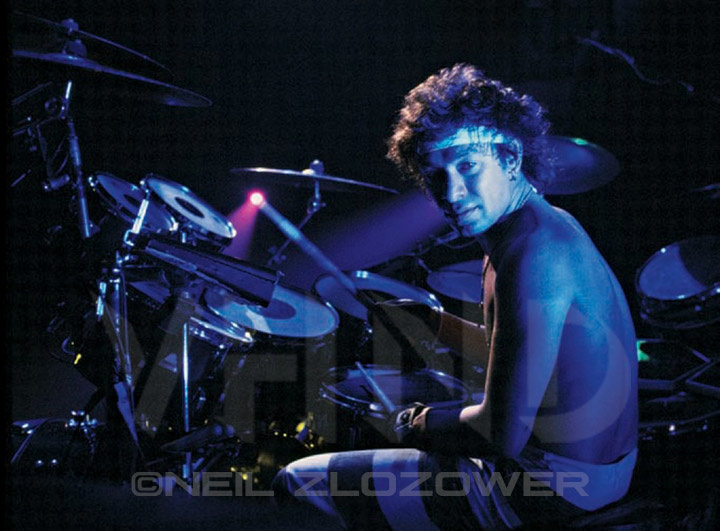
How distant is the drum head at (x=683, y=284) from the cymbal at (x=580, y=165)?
0.57 meters

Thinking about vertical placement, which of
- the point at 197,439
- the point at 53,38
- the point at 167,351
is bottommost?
the point at 197,439

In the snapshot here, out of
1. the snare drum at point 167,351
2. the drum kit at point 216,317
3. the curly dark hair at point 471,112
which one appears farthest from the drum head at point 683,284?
the snare drum at point 167,351

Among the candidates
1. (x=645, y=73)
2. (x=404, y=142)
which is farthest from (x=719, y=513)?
(x=645, y=73)

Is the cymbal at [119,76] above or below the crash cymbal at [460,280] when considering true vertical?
above

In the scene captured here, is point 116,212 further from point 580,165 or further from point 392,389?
point 580,165

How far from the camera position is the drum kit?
2.46 m

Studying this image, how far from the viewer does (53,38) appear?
2.23 metres

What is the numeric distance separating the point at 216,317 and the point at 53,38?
1.31 m

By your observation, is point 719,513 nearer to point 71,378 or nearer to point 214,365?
point 214,365

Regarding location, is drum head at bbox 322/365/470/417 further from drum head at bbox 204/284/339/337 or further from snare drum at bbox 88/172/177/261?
snare drum at bbox 88/172/177/261

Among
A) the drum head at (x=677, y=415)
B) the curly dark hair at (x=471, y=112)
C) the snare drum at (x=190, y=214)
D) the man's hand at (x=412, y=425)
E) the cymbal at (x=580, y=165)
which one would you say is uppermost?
the curly dark hair at (x=471, y=112)

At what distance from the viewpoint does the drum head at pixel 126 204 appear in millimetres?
2854

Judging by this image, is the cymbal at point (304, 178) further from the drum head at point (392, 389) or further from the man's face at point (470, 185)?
the man's face at point (470, 185)

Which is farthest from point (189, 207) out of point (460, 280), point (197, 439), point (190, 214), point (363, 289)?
point (460, 280)
